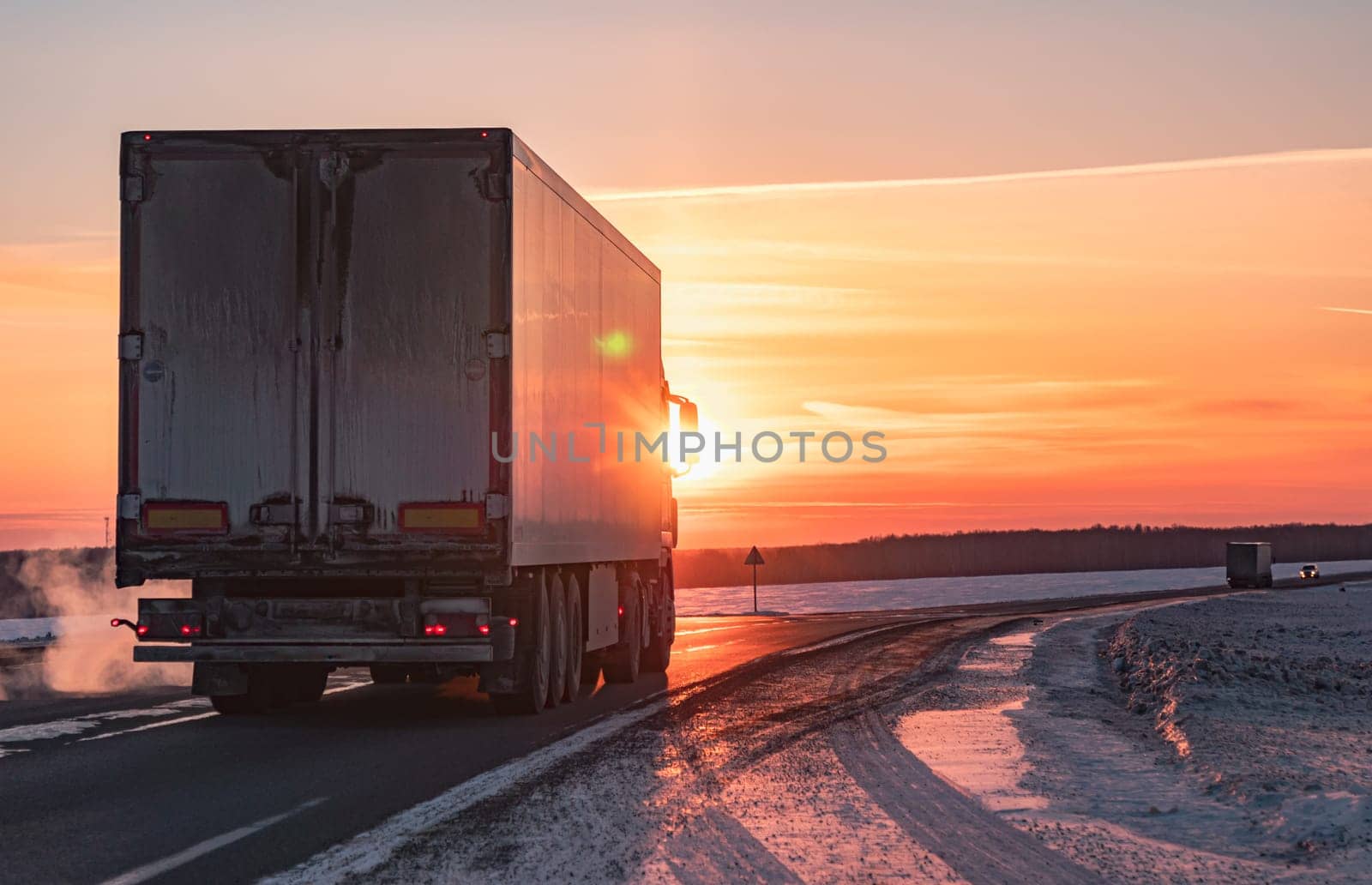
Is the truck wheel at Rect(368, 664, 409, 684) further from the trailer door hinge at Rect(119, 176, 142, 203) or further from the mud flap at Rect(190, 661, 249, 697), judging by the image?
the trailer door hinge at Rect(119, 176, 142, 203)

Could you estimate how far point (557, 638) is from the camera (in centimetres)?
1572

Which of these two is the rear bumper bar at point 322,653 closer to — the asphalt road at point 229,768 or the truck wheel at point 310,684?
the asphalt road at point 229,768

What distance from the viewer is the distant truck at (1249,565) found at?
74.9 metres

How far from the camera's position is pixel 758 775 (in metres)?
10.9

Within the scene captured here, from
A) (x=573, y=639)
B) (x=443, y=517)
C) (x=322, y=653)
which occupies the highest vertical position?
(x=443, y=517)

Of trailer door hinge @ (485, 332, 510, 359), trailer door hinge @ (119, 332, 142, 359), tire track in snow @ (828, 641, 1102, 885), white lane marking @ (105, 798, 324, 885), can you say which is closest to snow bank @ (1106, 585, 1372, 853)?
tire track in snow @ (828, 641, 1102, 885)

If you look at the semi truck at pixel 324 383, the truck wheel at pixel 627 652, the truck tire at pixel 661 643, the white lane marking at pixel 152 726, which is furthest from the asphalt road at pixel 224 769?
the truck tire at pixel 661 643

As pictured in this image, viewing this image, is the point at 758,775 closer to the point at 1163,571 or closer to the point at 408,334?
the point at 408,334

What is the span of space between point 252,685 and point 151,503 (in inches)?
107

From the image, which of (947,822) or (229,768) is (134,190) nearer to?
(229,768)

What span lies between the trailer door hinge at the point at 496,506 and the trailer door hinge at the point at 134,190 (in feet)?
12.6

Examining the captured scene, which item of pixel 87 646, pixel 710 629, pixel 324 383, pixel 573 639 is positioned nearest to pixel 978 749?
pixel 573 639

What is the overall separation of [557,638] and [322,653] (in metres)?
2.81

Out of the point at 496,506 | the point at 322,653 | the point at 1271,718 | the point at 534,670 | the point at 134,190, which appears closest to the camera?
the point at 496,506
